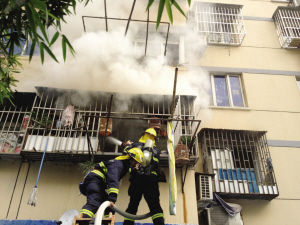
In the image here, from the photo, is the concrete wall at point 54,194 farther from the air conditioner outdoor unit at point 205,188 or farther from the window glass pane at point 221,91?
the window glass pane at point 221,91

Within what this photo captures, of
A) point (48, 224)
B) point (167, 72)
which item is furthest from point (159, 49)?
point (48, 224)

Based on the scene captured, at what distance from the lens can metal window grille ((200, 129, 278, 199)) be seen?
6375 mm

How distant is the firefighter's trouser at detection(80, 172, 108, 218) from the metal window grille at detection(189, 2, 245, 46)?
7054 millimetres

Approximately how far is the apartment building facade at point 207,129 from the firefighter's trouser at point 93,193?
47.4 inches

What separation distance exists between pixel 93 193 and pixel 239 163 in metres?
4.51

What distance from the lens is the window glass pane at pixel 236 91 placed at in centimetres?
845

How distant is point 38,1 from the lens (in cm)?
245

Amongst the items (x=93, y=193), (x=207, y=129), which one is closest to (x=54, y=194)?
(x=93, y=193)

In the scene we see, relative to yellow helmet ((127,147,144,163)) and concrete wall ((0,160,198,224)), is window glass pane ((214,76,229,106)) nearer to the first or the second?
concrete wall ((0,160,198,224))

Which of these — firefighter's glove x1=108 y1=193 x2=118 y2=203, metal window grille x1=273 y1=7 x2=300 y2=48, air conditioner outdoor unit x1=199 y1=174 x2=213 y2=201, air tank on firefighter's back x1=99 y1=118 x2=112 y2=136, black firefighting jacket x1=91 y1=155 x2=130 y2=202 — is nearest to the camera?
firefighter's glove x1=108 y1=193 x2=118 y2=203

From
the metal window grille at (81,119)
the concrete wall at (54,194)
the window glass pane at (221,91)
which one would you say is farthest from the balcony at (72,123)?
the window glass pane at (221,91)

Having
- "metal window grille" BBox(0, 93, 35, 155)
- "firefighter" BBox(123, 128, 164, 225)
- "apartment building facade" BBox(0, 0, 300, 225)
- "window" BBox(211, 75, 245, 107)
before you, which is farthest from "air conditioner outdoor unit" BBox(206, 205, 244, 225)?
"metal window grille" BBox(0, 93, 35, 155)

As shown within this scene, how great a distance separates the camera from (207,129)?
278 inches

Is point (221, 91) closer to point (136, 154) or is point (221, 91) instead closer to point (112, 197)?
point (136, 154)
